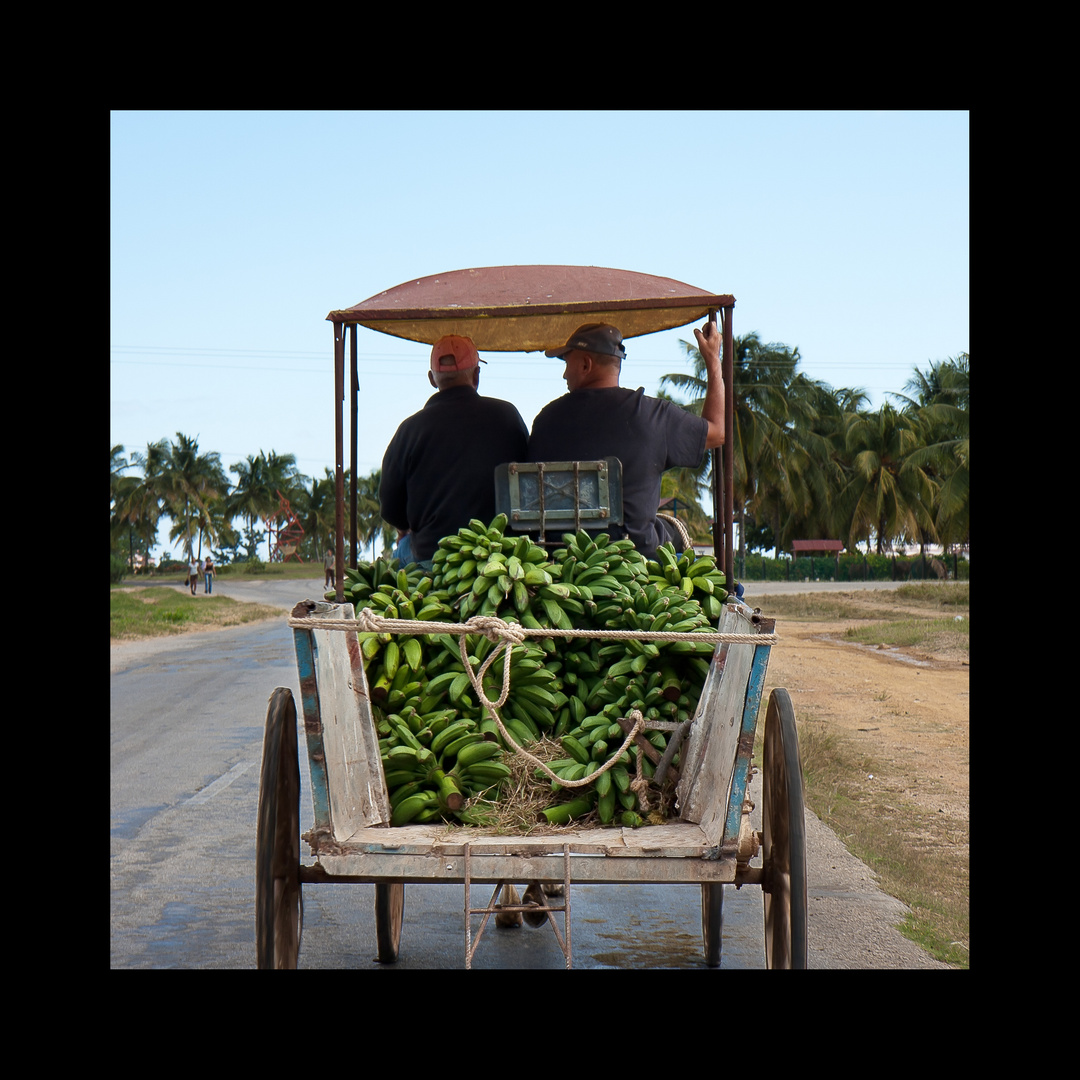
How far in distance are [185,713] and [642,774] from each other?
937cm

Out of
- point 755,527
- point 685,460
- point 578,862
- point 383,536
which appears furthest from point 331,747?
point 383,536

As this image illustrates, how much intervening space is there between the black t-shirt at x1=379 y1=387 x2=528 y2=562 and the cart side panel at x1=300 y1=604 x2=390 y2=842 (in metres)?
1.14

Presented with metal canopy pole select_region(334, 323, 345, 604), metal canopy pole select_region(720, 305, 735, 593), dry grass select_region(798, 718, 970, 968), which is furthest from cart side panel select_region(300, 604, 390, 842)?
dry grass select_region(798, 718, 970, 968)

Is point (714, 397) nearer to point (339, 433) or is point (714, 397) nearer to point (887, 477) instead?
point (339, 433)

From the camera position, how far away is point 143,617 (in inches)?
1174

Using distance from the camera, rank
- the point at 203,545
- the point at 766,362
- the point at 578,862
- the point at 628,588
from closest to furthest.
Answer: the point at 578,862
the point at 628,588
the point at 766,362
the point at 203,545

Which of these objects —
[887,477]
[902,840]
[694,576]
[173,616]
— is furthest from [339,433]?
[887,477]

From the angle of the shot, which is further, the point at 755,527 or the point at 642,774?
the point at 755,527

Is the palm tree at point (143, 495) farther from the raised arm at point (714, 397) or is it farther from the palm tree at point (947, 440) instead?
the raised arm at point (714, 397)

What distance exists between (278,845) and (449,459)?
211 cm

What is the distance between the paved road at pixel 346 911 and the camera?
484 cm

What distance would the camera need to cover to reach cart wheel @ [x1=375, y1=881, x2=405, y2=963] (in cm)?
461

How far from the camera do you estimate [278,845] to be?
3.35 metres

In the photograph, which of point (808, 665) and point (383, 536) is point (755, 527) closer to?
point (383, 536)
